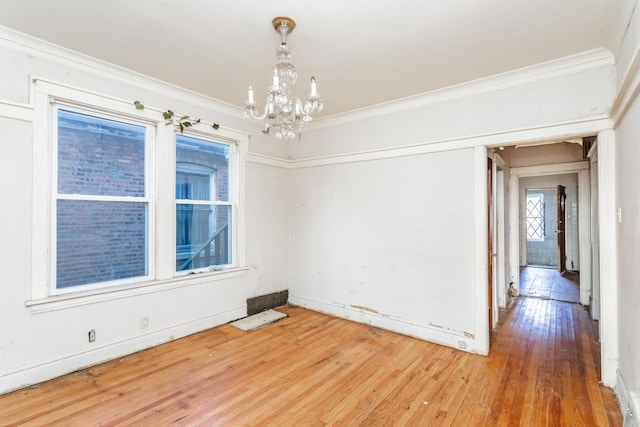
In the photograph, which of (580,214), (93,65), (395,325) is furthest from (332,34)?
(580,214)

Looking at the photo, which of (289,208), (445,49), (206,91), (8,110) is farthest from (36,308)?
(445,49)

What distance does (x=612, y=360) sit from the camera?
8.02ft

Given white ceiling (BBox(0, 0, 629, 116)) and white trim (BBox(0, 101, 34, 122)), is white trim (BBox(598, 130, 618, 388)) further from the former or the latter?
white trim (BBox(0, 101, 34, 122))

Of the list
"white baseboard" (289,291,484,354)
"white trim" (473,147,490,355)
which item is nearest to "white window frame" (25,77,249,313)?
"white baseboard" (289,291,484,354)

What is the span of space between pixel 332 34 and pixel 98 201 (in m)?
2.58

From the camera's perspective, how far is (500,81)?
2.99 metres

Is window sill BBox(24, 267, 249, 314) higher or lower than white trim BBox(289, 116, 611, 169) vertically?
lower

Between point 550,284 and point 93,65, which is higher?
point 93,65

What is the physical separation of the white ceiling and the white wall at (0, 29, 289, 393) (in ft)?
0.77

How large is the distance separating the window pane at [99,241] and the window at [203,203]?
42cm

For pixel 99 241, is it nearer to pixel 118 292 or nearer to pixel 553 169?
pixel 118 292

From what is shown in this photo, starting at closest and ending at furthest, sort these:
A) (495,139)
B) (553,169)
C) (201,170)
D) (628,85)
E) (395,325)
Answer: (628,85) → (495,139) → (395,325) → (201,170) → (553,169)

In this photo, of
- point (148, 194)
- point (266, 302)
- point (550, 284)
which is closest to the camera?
point (148, 194)

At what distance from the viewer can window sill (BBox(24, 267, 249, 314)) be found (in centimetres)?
255
